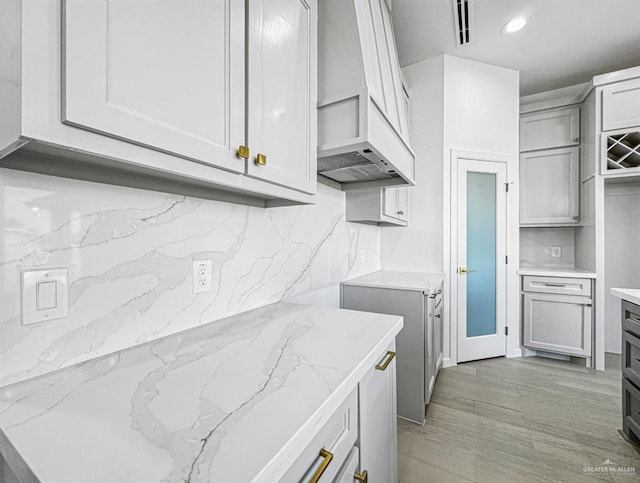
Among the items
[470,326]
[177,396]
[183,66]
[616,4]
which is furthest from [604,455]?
[616,4]

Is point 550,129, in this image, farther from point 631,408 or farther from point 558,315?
point 631,408

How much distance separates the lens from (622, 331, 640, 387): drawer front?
160 centimetres

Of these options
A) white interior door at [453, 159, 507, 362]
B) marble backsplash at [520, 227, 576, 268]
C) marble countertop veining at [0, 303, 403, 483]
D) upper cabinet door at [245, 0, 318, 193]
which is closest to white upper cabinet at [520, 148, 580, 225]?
marble backsplash at [520, 227, 576, 268]

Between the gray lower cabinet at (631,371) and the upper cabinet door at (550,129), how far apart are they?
2250mm

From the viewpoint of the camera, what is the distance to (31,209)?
2.19 ft

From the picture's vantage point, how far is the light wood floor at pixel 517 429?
5.12 ft

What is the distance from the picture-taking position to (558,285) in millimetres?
2926

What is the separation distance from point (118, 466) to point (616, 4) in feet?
12.0

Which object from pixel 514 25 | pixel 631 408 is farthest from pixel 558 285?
pixel 514 25

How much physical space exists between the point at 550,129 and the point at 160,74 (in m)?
4.04

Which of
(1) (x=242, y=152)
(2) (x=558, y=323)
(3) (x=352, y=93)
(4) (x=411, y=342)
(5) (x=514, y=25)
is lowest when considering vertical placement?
(2) (x=558, y=323)

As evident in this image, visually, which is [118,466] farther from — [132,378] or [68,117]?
[68,117]

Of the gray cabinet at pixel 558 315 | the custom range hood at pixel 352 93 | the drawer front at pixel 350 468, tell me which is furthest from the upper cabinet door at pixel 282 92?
the gray cabinet at pixel 558 315

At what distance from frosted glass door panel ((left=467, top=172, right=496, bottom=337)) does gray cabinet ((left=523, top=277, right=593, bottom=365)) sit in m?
0.42
